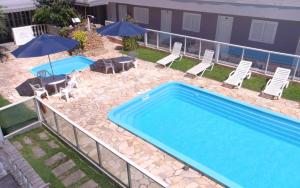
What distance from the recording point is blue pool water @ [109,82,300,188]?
30.4ft

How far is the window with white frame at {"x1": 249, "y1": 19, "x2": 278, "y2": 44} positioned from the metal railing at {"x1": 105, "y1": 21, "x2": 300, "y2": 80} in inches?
204

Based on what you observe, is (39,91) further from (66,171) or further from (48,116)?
(66,171)

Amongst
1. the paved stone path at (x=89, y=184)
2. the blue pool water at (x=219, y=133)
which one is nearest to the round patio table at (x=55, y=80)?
the blue pool water at (x=219, y=133)

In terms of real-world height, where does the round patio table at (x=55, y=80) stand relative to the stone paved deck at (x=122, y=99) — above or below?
above

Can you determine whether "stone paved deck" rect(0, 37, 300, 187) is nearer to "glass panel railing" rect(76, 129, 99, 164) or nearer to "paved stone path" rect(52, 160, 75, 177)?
"glass panel railing" rect(76, 129, 99, 164)

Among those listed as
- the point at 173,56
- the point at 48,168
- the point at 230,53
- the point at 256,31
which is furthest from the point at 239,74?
the point at 48,168

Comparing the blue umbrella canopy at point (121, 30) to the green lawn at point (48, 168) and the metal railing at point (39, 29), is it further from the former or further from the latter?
the metal railing at point (39, 29)

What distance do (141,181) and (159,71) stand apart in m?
10.3

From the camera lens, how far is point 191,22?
2322 centimetres

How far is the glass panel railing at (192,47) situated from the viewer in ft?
57.1

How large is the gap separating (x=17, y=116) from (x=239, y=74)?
11.1m

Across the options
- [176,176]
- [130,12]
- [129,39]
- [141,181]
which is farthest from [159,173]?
[130,12]

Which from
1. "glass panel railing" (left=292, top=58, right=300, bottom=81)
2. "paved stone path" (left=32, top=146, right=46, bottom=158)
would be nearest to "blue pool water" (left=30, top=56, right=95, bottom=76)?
"paved stone path" (left=32, top=146, right=46, bottom=158)

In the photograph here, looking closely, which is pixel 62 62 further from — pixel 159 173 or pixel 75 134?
pixel 159 173
